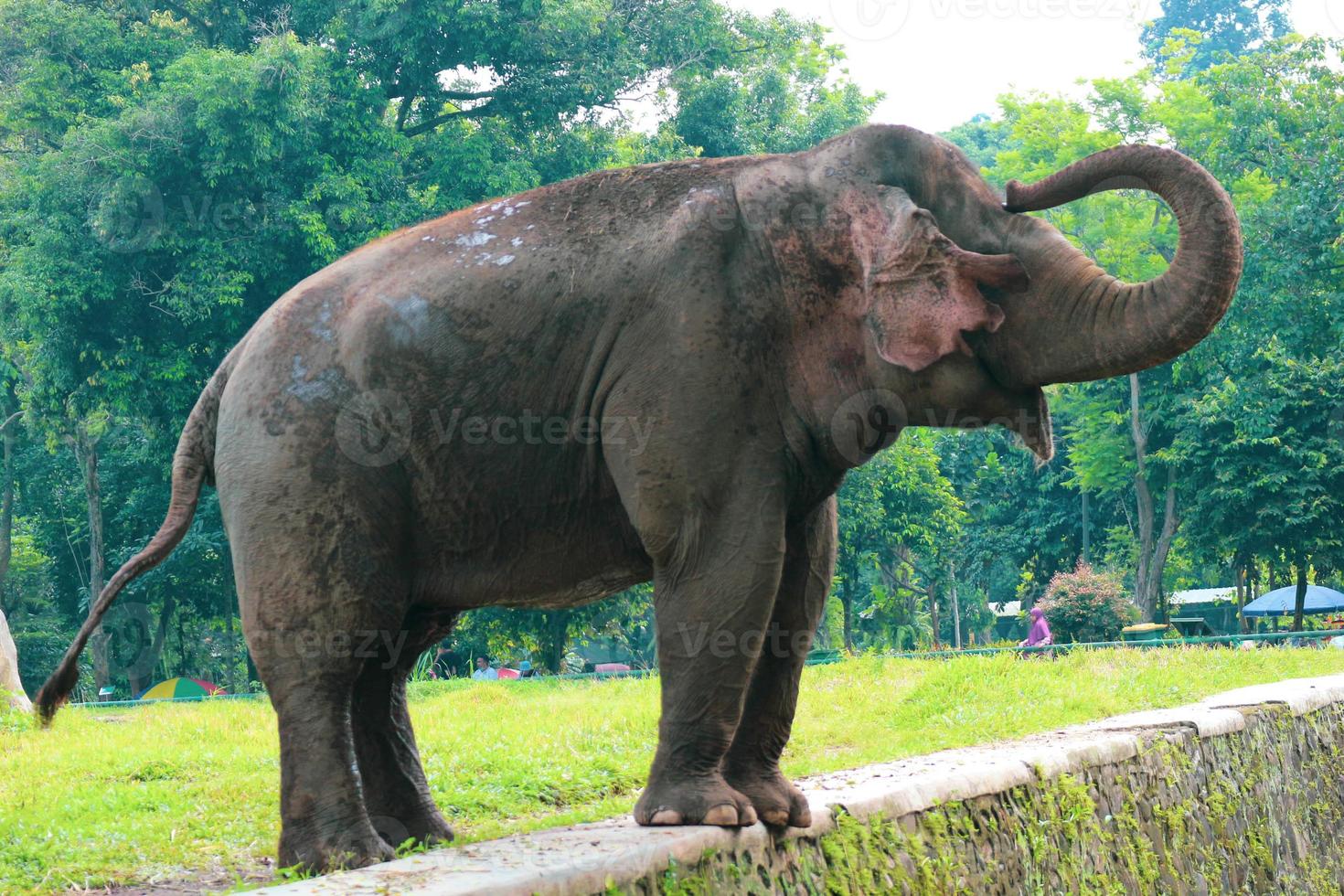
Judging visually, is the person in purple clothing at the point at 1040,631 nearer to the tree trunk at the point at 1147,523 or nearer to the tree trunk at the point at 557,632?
the tree trunk at the point at 557,632

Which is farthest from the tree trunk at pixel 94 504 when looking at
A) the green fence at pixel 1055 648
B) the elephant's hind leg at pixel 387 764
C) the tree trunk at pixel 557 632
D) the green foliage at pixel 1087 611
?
the elephant's hind leg at pixel 387 764

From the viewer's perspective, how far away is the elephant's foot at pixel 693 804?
3926 mm

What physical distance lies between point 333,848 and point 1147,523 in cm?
2782

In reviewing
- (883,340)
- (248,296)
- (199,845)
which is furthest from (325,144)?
(883,340)

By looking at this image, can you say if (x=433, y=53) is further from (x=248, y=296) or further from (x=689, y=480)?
(x=689, y=480)

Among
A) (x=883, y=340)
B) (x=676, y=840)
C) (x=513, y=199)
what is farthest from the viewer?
(x=513, y=199)

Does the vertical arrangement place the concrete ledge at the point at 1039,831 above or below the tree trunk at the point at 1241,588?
above

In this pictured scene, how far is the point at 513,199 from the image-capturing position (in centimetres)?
437

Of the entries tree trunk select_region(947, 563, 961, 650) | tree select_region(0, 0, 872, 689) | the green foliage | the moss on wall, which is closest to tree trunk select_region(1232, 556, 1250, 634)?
tree trunk select_region(947, 563, 961, 650)

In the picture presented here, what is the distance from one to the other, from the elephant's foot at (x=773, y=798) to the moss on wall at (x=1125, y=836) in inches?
3.0

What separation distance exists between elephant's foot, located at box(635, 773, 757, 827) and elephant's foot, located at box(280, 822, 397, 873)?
738mm

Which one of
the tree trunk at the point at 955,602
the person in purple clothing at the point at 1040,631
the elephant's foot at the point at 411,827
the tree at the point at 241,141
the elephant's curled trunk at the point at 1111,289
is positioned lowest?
the tree trunk at the point at 955,602

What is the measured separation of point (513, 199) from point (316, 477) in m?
1.08

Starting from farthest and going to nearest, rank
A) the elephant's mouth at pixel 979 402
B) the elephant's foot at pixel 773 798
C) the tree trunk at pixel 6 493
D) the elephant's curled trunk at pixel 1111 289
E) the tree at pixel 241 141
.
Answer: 1. the tree trunk at pixel 6 493
2. the tree at pixel 241 141
3. the elephant's foot at pixel 773 798
4. the elephant's mouth at pixel 979 402
5. the elephant's curled trunk at pixel 1111 289
